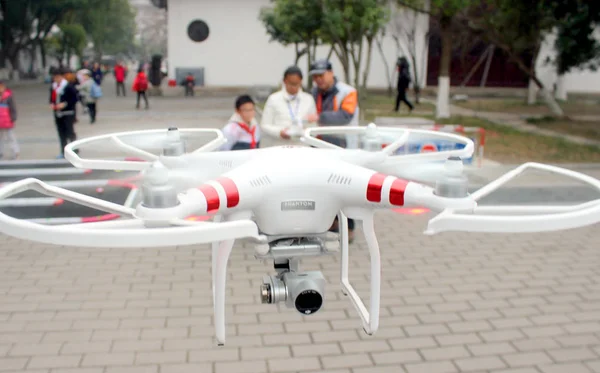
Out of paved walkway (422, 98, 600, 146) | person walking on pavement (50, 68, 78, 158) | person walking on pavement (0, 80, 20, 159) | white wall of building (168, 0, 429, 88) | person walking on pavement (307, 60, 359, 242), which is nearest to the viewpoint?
person walking on pavement (307, 60, 359, 242)

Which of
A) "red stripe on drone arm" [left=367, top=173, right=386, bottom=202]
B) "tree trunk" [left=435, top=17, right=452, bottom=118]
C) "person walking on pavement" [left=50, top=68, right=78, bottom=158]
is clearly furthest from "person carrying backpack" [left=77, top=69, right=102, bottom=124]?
"red stripe on drone arm" [left=367, top=173, right=386, bottom=202]

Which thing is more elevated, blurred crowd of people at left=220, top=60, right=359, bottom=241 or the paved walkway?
blurred crowd of people at left=220, top=60, right=359, bottom=241

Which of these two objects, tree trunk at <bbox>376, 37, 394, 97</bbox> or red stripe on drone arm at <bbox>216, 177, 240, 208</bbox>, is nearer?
red stripe on drone arm at <bbox>216, 177, 240, 208</bbox>

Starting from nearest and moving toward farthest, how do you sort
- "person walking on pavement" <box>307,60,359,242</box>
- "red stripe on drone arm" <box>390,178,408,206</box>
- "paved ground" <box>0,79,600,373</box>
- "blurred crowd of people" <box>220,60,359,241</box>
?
"red stripe on drone arm" <box>390,178,408,206</box>, "paved ground" <box>0,79,600,373</box>, "blurred crowd of people" <box>220,60,359,241</box>, "person walking on pavement" <box>307,60,359,242</box>

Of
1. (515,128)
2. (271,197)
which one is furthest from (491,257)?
(515,128)

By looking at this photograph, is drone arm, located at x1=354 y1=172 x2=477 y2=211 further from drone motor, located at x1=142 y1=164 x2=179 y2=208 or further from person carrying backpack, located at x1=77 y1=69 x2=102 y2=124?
person carrying backpack, located at x1=77 y1=69 x2=102 y2=124

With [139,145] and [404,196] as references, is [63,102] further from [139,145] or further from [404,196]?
[404,196]
